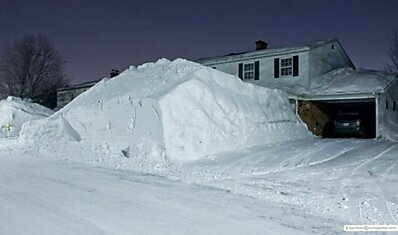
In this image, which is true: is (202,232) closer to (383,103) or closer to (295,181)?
(295,181)

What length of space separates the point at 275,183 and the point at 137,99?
8213 mm

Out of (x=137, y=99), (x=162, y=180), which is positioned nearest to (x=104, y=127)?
(x=137, y=99)

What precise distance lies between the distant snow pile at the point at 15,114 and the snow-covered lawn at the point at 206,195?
14.0 metres

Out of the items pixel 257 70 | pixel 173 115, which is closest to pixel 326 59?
pixel 257 70

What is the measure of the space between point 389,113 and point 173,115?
14.4 meters

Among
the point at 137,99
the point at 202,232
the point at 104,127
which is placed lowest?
the point at 202,232

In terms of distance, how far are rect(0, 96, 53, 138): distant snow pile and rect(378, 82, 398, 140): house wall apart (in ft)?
72.3

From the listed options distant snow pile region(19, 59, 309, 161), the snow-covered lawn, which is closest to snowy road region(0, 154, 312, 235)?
the snow-covered lawn

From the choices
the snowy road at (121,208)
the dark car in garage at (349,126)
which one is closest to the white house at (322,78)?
the dark car in garage at (349,126)

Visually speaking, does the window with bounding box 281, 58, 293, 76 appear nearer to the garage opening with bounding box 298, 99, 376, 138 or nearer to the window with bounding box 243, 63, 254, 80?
the window with bounding box 243, 63, 254, 80

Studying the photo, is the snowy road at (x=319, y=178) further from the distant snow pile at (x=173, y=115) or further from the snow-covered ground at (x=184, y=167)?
the distant snow pile at (x=173, y=115)

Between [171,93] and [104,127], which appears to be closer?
[171,93]

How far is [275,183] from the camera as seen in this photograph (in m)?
9.12

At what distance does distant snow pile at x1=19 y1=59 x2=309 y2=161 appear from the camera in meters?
14.3
